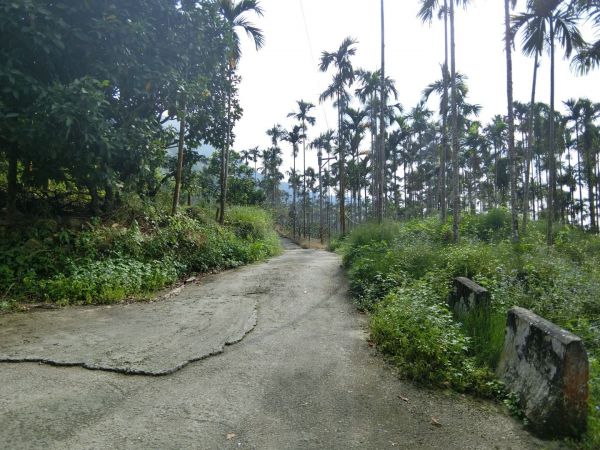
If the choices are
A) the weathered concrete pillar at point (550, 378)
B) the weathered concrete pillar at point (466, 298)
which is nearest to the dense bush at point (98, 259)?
Answer: the weathered concrete pillar at point (466, 298)

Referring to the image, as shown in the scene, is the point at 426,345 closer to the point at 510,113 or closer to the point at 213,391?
the point at 213,391

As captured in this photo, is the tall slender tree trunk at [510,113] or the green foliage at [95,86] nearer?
the green foliage at [95,86]

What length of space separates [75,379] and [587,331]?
5635 mm

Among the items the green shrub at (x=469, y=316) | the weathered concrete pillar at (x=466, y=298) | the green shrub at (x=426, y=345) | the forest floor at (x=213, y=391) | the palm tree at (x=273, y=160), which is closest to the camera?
the forest floor at (x=213, y=391)

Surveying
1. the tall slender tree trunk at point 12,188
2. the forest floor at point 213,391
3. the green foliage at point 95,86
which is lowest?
the forest floor at point 213,391

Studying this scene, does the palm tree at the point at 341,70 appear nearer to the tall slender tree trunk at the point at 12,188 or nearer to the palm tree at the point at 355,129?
the palm tree at the point at 355,129

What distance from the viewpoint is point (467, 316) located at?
4859 mm

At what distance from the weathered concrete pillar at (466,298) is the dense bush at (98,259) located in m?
5.57

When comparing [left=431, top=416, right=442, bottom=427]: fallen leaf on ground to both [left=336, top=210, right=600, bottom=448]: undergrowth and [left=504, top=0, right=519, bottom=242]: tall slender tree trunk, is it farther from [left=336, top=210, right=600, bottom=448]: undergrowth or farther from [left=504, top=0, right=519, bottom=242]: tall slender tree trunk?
[left=504, top=0, right=519, bottom=242]: tall slender tree trunk

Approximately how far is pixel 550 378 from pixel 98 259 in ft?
24.2

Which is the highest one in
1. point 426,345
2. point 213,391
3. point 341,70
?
point 341,70

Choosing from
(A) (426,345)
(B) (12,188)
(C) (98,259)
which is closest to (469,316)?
(A) (426,345)

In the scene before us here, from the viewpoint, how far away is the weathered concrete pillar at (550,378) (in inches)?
112

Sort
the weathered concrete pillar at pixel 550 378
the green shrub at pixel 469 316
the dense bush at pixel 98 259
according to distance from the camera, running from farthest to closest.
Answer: the dense bush at pixel 98 259 < the green shrub at pixel 469 316 < the weathered concrete pillar at pixel 550 378
